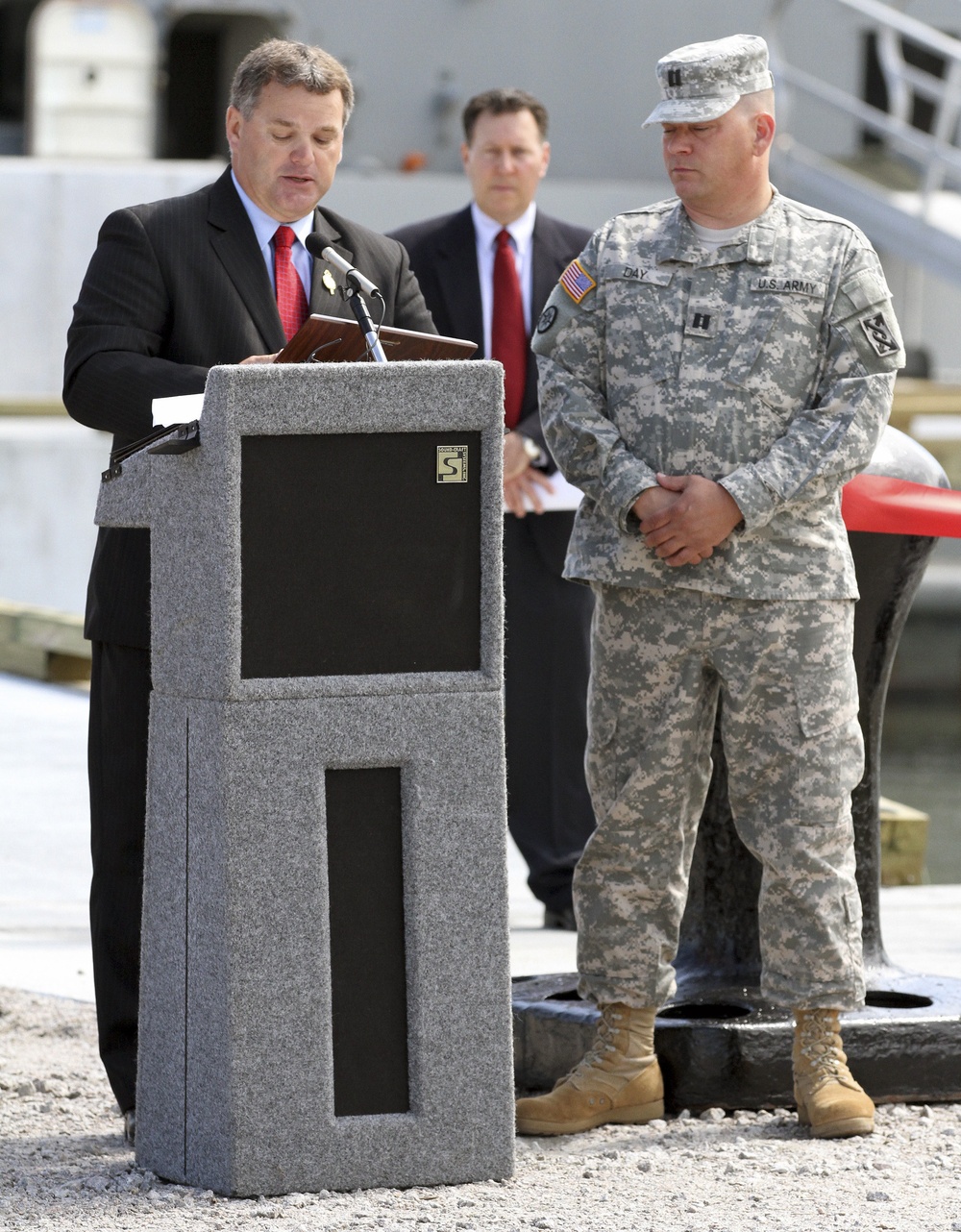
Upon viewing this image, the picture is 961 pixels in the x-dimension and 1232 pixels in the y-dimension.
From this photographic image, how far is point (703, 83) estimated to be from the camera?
3691 mm

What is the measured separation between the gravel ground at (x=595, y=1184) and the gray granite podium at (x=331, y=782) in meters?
0.09

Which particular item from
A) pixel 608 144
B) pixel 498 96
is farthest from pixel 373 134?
pixel 498 96

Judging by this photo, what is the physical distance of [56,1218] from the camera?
3.20 metres

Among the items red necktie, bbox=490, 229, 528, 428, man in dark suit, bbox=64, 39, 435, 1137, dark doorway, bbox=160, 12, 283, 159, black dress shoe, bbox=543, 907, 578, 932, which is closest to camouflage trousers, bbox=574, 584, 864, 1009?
man in dark suit, bbox=64, 39, 435, 1137

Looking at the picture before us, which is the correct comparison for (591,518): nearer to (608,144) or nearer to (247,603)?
(247,603)

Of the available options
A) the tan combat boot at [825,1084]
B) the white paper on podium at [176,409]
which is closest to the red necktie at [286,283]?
the white paper on podium at [176,409]

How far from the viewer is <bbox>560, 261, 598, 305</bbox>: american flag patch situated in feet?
12.6

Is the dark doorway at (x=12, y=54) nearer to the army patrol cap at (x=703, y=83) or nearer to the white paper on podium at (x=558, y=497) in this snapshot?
the white paper on podium at (x=558, y=497)

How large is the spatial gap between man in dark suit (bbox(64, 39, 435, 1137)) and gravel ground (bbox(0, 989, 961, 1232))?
0.23m

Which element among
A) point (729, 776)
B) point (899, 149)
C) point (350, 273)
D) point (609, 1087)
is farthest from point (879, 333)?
point (899, 149)

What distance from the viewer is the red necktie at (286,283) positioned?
3713 mm

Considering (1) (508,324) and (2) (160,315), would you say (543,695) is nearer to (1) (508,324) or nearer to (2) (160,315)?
(1) (508,324)

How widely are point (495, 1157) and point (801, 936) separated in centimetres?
70

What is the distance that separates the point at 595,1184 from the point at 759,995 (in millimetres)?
821
